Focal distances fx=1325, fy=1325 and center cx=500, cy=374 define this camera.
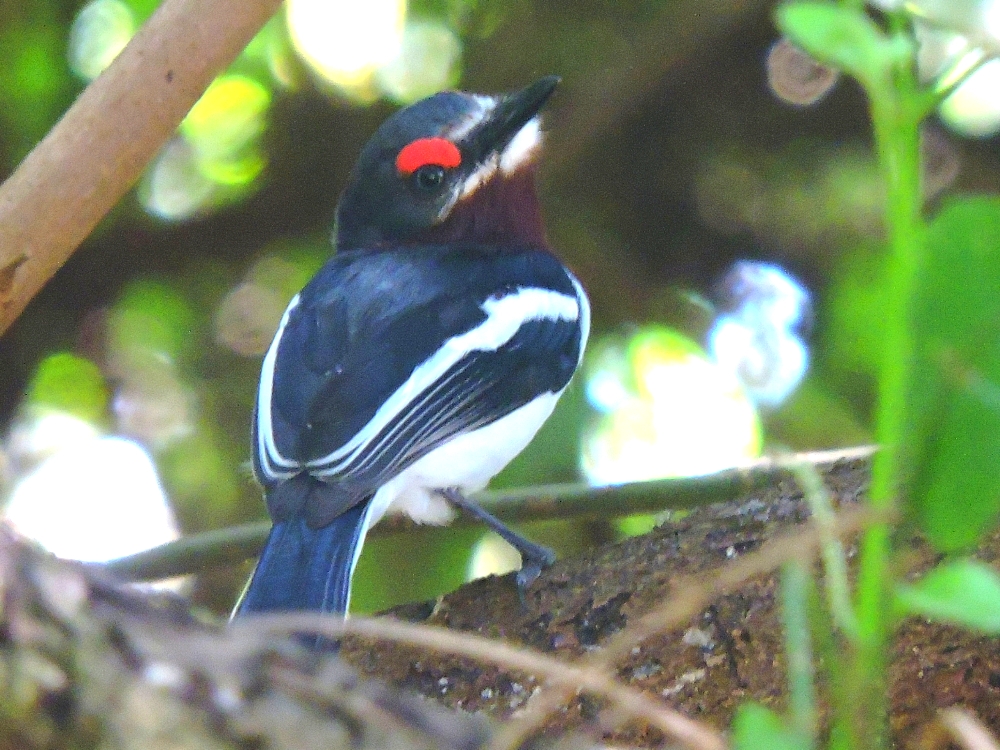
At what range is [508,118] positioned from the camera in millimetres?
3102

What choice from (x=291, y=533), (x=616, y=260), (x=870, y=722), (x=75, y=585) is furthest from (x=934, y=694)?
(x=616, y=260)

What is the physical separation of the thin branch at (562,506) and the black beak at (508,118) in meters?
0.96

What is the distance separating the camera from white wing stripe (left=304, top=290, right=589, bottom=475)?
7.73 ft

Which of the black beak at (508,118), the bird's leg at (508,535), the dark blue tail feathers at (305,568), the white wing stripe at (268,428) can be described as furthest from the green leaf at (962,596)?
the black beak at (508,118)

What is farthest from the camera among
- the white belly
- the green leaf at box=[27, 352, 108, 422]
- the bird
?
the green leaf at box=[27, 352, 108, 422]

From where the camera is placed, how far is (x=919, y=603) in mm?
758

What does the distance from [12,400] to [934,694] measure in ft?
8.47

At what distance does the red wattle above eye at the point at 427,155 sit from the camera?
3115 millimetres

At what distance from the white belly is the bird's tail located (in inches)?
7.1

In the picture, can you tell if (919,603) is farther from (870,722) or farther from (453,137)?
(453,137)

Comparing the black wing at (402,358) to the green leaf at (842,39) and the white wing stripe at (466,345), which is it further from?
the green leaf at (842,39)

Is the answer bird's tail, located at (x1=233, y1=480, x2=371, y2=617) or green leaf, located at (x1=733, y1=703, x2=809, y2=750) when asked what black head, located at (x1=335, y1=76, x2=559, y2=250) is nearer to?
bird's tail, located at (x1=233, y1=480, x2=371, y2=617)

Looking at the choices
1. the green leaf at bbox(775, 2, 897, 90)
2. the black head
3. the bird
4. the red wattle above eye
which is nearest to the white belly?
the bird

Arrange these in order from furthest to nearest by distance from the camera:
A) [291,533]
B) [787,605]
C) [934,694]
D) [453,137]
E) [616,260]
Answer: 1. [616,260]
2. [453,137]
3. [291,533]
4. [934,694]
5. [787,605]
